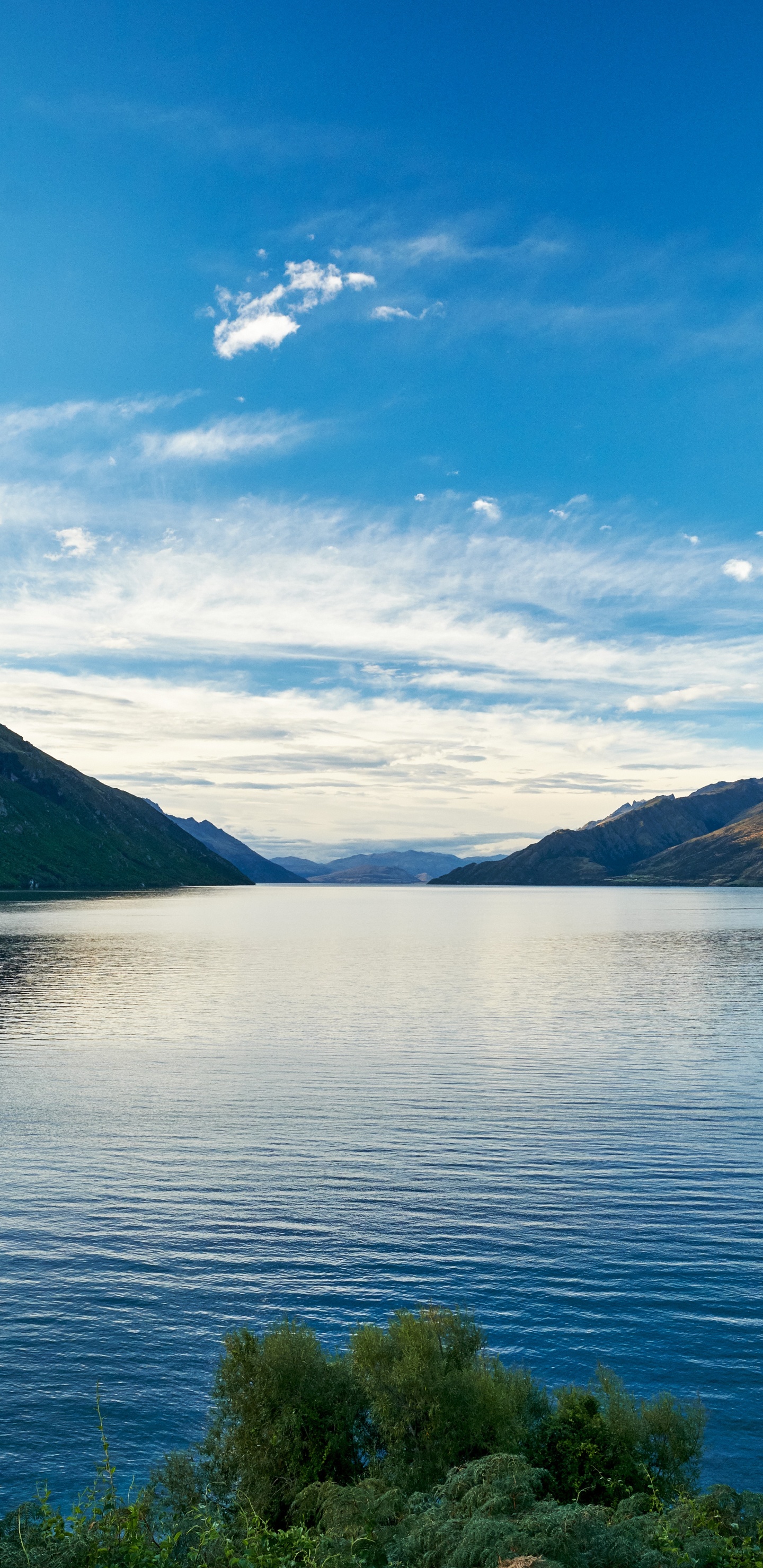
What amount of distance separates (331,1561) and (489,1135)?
41.0 metres

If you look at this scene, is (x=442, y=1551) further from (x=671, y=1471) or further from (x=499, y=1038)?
(x=499, y=1038)

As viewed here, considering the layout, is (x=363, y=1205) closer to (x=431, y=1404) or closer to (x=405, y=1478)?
(x=431, y=1404)

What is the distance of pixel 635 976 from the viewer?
14900cm

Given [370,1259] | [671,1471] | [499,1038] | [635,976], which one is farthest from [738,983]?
[671,1471]

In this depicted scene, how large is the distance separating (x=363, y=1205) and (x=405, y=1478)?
23.9 meters

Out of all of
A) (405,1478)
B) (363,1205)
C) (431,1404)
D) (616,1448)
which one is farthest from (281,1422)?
(363,1205)

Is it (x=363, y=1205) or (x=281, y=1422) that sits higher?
(x=281, y=1422)

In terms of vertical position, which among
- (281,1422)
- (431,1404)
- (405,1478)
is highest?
(431,1404)

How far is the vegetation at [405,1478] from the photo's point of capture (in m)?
18.1

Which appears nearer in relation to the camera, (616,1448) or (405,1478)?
(405,1478)

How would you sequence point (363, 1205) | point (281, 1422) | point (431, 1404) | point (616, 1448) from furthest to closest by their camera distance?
point (363, 1205) → point (281, 1422) → point (431, 1404) → point (616, 1448)

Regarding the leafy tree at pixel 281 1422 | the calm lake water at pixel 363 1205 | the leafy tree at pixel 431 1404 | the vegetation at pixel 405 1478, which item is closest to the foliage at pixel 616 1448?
the vegetation at pixel 405 1478

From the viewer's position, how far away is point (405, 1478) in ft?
73.6

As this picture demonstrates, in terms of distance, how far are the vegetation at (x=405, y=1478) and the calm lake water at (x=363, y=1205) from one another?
2.95 m
